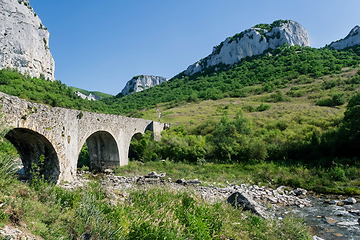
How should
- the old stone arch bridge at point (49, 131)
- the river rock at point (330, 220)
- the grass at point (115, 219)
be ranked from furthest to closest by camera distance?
the river rock at point (330, 220)
the old stone arch bridge at point (49, 131)
the grass at point (115, 219)

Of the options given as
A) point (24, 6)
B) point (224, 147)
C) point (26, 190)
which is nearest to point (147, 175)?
point (224, 147)

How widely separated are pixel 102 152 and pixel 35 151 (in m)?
7.96

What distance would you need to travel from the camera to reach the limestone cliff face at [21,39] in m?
→ 44.7

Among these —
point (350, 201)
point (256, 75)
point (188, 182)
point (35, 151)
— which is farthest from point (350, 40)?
point (35, 151)

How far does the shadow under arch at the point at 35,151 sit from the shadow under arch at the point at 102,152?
22.0ft

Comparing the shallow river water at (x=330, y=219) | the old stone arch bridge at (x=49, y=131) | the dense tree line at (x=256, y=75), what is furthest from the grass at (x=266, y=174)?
the dense tree line at (x=256, y=75)

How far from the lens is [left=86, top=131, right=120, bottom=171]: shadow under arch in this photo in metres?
16.2

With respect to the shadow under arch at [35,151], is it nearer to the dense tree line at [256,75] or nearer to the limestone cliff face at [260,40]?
the dense tree line at [256,75]

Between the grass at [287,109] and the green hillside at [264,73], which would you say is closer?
the grass at [287,109]

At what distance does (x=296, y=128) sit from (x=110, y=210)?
21.5 m

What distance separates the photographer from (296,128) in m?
20.7

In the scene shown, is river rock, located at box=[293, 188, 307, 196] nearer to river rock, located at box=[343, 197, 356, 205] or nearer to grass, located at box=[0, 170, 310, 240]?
river rock, located at box=[343, 197, 356, 205]

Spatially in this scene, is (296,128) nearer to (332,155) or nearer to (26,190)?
(332,155)

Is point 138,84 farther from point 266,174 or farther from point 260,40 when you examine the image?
point 266,174
